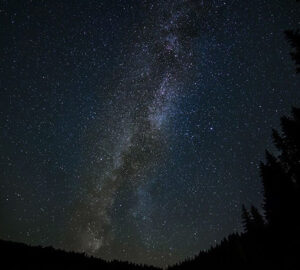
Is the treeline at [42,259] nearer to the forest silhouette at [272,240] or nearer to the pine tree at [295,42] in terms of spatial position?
the forest silhouette at [272,240]

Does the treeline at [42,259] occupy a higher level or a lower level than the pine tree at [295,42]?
lower

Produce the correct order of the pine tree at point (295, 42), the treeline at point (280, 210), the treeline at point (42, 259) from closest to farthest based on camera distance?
the pine tree at point (295, 42) < the treeline at point (42, 259) < the treeline at point (280, 210)

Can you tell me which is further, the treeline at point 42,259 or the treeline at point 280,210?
the treeline at point 280,210

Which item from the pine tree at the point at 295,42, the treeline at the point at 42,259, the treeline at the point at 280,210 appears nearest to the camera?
the pine tree at the point at 295,42

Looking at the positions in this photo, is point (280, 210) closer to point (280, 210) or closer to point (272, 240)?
point (280, 210)

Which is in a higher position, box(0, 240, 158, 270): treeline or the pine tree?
the pine tree

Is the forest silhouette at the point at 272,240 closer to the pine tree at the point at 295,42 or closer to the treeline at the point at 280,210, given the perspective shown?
the treeline at the point at 280,210

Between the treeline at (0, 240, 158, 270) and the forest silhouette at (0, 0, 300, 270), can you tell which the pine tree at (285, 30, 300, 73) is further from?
the treeline at (0, 240, 158, 270)

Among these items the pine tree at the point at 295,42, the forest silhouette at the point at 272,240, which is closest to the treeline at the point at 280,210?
the forest silhouette at the point at 272,240

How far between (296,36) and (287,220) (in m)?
15.8

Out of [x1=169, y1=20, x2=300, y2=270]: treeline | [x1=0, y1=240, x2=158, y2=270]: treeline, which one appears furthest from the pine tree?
[x1=0, y1=240, x2=158, y2=270]: treeline

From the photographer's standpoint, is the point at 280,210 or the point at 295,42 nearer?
the point at 295,42

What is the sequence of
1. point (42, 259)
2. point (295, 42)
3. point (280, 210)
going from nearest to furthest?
1. point (295, 42)
2. point (42, 259)
3. point (280, 210)

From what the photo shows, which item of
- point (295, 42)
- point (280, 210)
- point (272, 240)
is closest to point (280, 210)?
point (280, 210)
